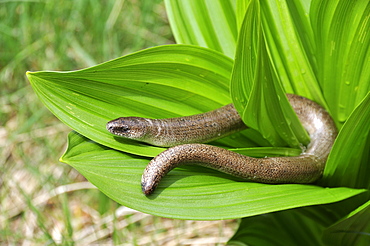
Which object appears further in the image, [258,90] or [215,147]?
[215,147]

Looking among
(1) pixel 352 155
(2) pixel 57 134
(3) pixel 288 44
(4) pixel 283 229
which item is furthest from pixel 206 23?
(2) pixel 57 134

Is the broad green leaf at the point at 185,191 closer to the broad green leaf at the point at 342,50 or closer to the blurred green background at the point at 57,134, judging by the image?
the broad green leaf at the point at 342,50

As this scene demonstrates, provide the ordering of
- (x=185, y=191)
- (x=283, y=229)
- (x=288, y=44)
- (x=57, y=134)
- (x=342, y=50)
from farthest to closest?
(x=57, y=134) → (x=283, y=229) → (x=288, y=44) → (x=342, y=50) → (x=185, y=191)

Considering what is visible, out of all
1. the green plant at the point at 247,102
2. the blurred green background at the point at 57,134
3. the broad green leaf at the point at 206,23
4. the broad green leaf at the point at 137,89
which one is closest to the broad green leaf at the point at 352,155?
the green plant at the point at 247,102

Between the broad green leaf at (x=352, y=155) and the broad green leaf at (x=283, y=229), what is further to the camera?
the broad green leaf at (x=283, y=229)

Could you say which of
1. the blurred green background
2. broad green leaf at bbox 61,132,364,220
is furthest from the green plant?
the blurred green background

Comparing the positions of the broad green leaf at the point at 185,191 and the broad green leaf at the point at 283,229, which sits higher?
the broad green leaf at the point at 185,191

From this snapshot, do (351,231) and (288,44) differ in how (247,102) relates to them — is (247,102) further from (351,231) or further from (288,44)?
(351,231)
